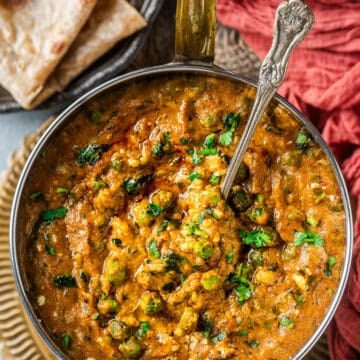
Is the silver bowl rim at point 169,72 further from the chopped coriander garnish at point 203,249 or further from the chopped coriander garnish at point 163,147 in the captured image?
the chopped coriander garnish at point 203,249

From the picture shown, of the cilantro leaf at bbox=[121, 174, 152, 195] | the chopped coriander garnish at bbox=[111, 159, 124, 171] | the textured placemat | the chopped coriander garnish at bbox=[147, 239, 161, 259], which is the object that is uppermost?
the chopped coriander garnish at bbox=[111, 159, 124, 171]

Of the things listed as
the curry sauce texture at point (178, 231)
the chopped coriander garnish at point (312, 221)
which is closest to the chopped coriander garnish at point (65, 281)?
the curry sauce texture at point (178, 231)

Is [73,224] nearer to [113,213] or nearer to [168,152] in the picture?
[113,213]

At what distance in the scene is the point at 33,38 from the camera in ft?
10.3

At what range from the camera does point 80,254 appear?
8.69ft

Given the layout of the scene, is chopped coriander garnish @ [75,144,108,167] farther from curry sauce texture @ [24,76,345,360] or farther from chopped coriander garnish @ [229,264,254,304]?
chopped coriander garnish @ [229,264,254,304]

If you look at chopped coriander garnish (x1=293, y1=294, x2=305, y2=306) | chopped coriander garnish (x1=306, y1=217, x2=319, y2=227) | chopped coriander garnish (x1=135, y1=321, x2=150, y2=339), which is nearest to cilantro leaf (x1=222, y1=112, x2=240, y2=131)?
chopped coriander garnish (x1=306, y1=217, x2=319, y2=227)

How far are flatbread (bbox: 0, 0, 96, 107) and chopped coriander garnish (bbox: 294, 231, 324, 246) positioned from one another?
4.22 ft

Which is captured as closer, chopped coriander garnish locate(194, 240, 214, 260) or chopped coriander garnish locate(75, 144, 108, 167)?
chopped coriander garnish locate(194, 240, 214, 260)

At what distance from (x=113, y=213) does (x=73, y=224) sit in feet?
0.52

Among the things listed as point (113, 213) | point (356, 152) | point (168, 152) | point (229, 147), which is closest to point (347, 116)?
point (356, 152)

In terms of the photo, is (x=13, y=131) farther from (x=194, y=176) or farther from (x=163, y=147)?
(x=194, y=176)

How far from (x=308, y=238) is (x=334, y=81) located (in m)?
Result: 0.80

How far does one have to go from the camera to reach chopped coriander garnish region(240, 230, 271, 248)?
263 centimetres
